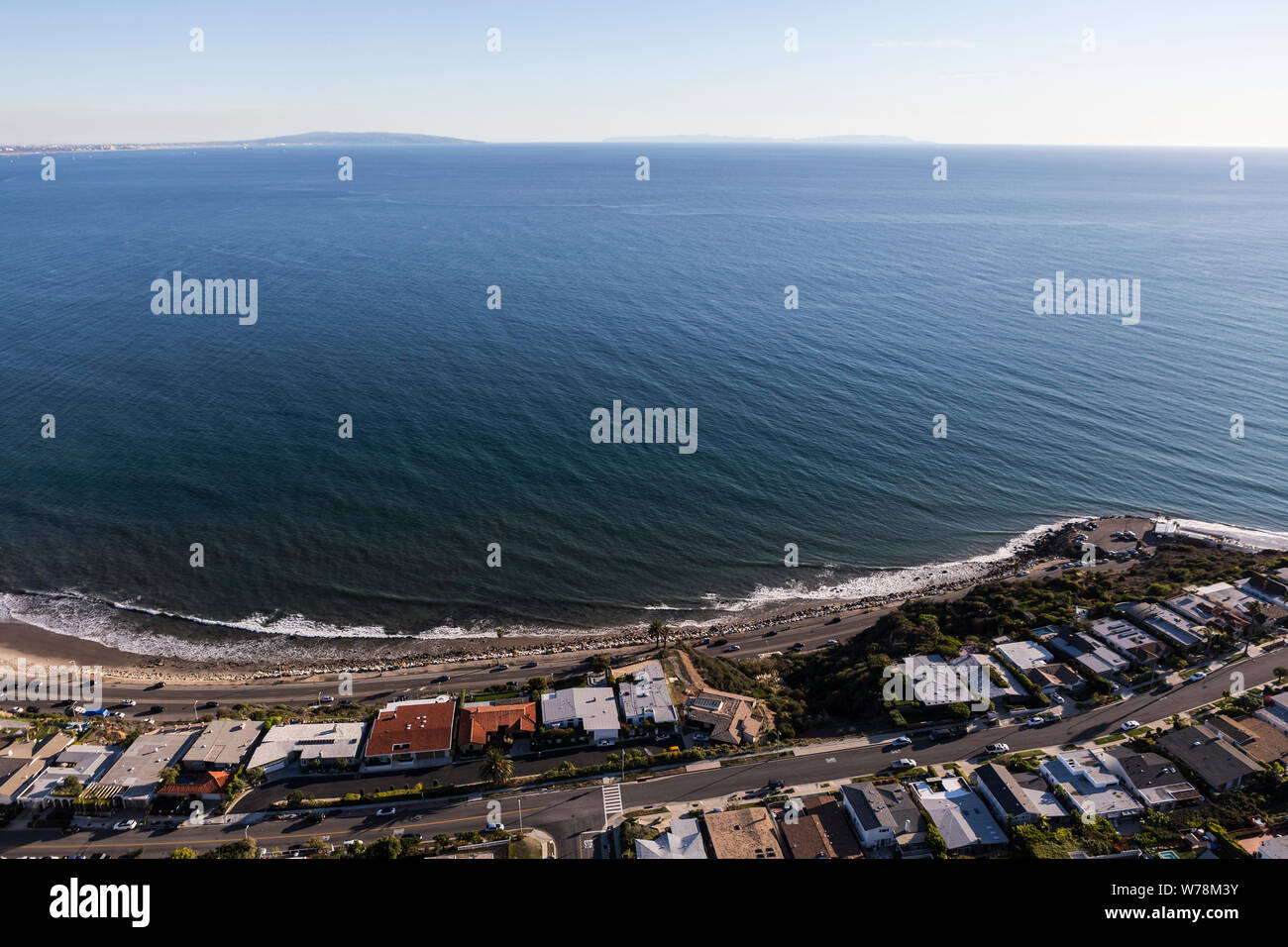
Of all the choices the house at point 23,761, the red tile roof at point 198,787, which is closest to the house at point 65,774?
the house at point 23,761

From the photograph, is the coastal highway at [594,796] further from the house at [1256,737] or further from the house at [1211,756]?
the house at [1211,756]

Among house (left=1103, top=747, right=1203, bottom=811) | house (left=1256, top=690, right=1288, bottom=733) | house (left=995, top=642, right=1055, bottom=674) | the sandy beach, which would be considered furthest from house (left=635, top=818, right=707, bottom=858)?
house (left=1256, top=690, right=1288, bottom=733)

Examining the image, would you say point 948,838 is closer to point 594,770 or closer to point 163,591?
point 594,770

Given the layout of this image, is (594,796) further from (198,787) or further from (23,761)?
(23,761)

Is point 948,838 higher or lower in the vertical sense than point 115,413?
lower

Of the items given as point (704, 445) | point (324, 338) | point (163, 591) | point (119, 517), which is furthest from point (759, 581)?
point (324, 338)

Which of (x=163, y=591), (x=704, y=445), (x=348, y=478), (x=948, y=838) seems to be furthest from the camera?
(x=704, y=445)

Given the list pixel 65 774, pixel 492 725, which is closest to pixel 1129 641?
pixel 492 725
